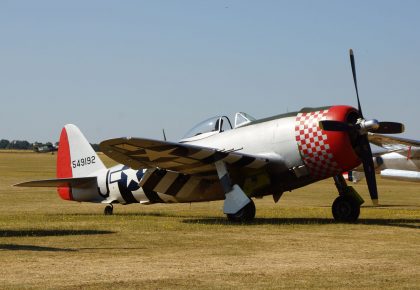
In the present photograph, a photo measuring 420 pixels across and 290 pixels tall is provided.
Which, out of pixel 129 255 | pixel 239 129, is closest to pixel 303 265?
pixel 129 255

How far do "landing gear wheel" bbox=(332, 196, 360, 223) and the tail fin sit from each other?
7256 millimetres

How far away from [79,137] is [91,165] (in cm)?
115

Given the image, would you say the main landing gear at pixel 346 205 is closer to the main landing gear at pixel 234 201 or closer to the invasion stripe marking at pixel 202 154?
the main landing gear at pixel 234 201

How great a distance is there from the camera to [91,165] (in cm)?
2178

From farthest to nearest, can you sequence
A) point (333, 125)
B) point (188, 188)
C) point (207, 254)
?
point (188, 188), point (333, 125), point (207, 254)

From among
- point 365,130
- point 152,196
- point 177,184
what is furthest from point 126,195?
point 365,130

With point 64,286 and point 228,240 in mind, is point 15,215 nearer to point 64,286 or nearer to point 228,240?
point 228,240

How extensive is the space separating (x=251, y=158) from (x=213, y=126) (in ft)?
7.36

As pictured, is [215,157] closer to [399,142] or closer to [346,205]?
[346,205]

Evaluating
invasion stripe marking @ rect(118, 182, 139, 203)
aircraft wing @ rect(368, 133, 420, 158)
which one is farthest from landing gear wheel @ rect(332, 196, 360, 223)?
invasion stripe marking @ rect(118, 182, 139, 203)

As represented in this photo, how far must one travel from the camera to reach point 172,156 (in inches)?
669

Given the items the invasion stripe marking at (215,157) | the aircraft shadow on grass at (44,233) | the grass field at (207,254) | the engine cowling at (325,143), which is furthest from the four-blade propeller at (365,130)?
the aircraft shadow on grass at (44,233)

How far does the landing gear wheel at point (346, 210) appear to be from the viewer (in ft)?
57.4

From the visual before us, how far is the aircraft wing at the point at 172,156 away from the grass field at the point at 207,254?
1.34 m
